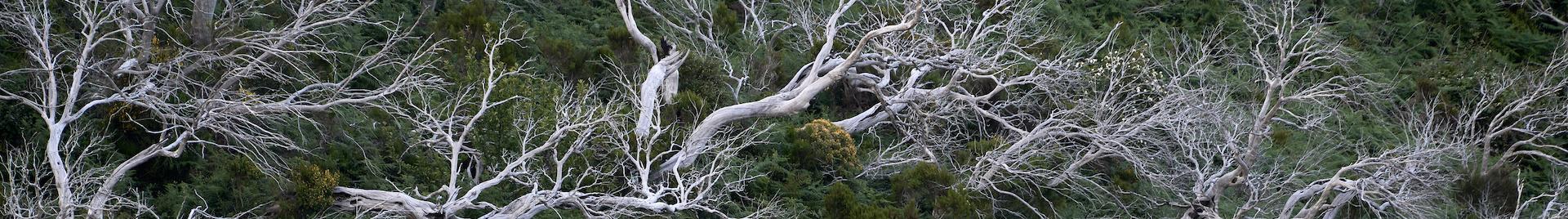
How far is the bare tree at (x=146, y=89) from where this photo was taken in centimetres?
999

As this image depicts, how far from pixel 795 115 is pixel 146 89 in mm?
7062

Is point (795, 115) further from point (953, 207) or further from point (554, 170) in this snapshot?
point (554, 170)

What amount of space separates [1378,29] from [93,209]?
61.4 feet

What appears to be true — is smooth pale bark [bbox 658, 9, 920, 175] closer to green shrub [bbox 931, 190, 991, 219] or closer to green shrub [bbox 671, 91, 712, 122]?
green shrub [bbox 671, 91, 712, 122]

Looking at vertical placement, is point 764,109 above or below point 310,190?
below

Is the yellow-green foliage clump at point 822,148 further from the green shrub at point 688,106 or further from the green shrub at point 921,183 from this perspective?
the green shrub at point 688,106

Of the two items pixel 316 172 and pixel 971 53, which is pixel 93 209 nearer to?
pixel 316 172

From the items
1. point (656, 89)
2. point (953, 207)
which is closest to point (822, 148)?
point (953, 207)

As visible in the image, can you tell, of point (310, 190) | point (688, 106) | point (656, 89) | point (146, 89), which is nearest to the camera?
point (146, 89)

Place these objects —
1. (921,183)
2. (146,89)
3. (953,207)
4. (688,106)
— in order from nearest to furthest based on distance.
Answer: (146,89) < (953,207) < (921,183) < (688,106)

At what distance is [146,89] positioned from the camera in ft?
35.2

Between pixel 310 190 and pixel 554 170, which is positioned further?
pixel 554 170

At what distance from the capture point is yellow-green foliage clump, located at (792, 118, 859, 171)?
14211mm

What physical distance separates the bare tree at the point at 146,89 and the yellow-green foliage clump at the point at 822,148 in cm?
352
